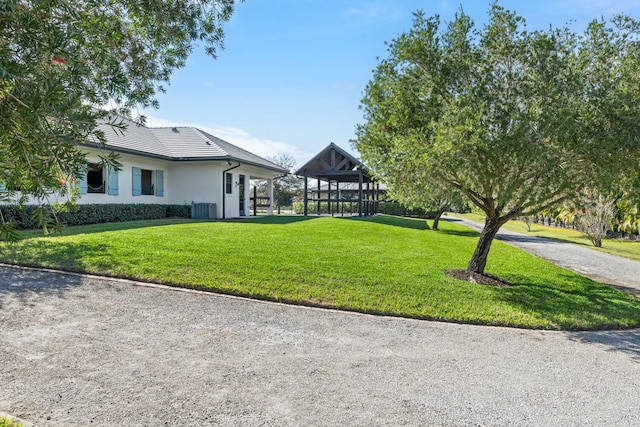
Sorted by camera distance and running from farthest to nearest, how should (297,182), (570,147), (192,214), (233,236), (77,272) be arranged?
(297,182) → (192,214) → (233,236) → (77,272) → (570,147)

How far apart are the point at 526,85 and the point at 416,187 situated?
2.67 m

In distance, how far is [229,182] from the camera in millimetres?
21422

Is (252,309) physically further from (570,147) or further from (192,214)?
(192,214)

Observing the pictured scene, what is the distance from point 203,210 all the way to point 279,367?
55.5 ft

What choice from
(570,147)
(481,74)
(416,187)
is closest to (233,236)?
(416,187)

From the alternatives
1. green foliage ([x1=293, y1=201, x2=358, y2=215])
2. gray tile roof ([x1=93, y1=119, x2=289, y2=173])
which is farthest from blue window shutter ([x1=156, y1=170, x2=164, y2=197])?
green foliage ([x1=293, y1=201, x2=358, y2=215])

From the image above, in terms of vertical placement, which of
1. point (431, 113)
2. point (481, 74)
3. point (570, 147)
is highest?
point (481, 74)

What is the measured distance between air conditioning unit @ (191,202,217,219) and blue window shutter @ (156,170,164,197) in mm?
1707

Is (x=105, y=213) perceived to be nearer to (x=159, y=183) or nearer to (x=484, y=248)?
(x=159, y=183)

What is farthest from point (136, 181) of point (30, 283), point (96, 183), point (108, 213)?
point (30, 283)

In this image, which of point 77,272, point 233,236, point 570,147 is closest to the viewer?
point 570,147

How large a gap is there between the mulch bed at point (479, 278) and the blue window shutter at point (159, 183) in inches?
612

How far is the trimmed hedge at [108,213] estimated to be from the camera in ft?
39.9

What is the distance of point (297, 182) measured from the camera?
4931 cm
